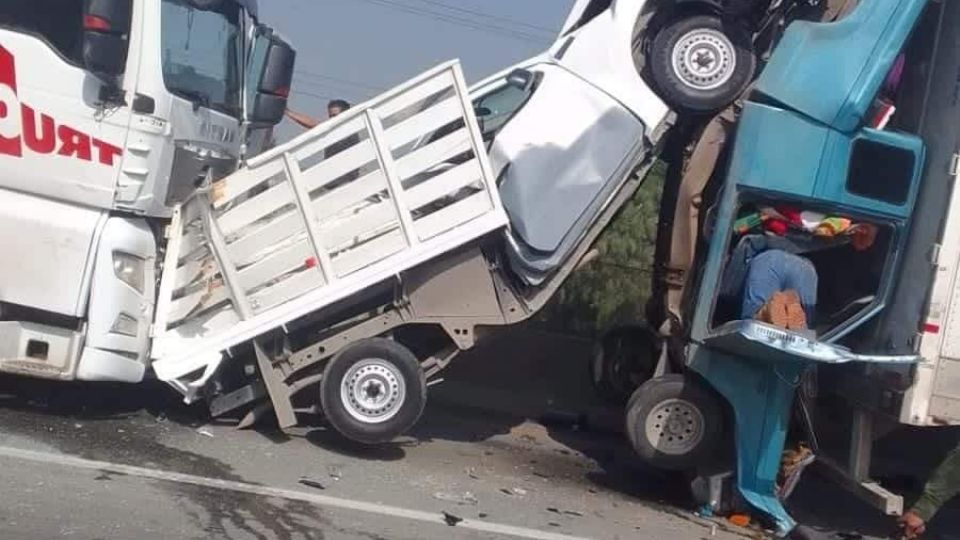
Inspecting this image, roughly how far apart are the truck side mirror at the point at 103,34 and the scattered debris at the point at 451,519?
2879mm

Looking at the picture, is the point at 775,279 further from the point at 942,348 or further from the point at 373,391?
the point at 373,391

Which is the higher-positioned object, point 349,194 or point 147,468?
point 349,194

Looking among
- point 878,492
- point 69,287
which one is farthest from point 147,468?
point 878,492

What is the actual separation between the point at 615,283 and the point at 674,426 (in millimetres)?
2979

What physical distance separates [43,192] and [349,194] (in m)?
1.64

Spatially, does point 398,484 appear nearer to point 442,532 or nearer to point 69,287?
point 442,532

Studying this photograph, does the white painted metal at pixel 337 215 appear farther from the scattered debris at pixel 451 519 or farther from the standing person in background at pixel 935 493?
the standing person in background at pixel 935 493

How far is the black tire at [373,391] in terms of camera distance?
7449 millimetres

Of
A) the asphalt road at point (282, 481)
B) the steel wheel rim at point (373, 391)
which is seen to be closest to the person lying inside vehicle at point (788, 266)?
the asphalt road at point (282, 481)

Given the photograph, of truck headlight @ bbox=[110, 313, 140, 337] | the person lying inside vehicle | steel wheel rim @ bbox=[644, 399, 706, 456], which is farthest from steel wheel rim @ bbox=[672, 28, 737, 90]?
truck headlight @ bbox=[110, 313, 140, 337]

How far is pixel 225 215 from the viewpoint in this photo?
7367 millimetres

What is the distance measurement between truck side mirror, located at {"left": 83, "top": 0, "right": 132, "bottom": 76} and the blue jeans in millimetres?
3627

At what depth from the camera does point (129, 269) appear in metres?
7.08

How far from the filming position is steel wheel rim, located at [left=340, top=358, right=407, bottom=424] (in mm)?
7461
